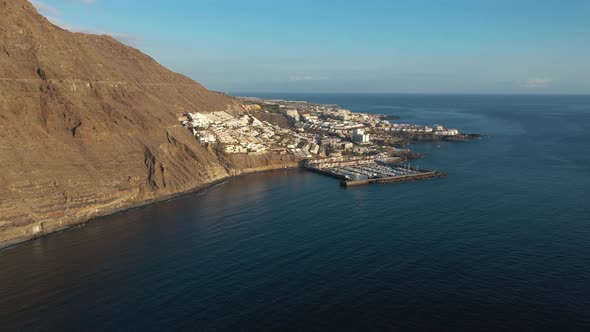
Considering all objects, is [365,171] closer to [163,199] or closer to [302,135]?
[302,135]

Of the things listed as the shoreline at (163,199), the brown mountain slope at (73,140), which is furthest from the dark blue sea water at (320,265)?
the brown mountain slope at (73,140)

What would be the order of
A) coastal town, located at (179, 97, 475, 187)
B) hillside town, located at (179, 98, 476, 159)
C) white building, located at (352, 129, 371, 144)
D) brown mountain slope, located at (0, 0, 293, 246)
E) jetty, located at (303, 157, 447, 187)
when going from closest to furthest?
brown mountain slope, located at (0, 0, 293, 246) → jetty, located at (303, 157, 447, 187) → coastal town, located at (179, 97, 475, 187) → hillside town, located at (179, 98, 476, 159) → white building, located at (352, 129, 371, 144)

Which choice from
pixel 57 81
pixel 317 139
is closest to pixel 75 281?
pixel 57 81

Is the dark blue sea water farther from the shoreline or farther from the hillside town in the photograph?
the hillside town

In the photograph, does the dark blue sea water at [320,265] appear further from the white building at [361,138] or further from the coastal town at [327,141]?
the white building at [361,138]

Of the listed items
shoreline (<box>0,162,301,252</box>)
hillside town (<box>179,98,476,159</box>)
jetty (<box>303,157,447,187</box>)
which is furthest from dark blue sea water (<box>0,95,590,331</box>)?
hillside town (<box>179,98,476,159</box>)

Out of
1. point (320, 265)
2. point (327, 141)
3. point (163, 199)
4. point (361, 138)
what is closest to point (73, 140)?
point (163, 199)

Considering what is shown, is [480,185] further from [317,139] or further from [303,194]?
[317,139]
